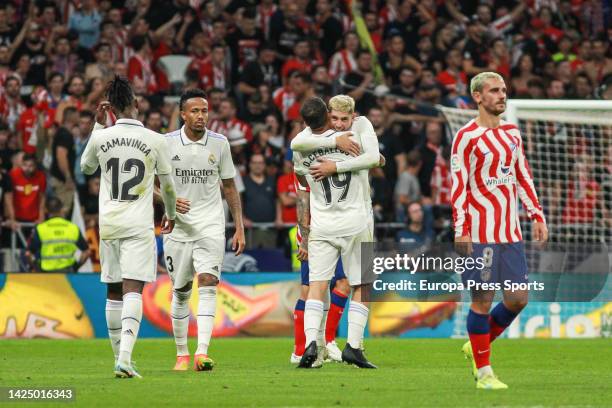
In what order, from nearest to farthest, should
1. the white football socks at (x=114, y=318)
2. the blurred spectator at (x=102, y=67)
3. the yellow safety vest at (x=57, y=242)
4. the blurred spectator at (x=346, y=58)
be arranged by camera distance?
the white football socks at (x=114, y=318), the yellow safety vest at (x=57, y=242), the blurred spectator at (x=102, y=67), the blurred spectator at (x=346, y=58)

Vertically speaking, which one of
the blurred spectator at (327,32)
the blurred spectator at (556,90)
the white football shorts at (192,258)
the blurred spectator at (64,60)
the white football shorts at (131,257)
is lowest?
the white football shorts at (192,258)

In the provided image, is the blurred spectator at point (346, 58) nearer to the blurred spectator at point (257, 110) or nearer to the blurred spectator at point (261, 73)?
the blurred spectator at point (261, 73)

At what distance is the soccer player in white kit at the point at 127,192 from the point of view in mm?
10898

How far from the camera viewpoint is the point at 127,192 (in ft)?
35.9

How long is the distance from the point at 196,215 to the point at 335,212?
1254 millimetres

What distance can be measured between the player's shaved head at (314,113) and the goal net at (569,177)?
768 centimetres

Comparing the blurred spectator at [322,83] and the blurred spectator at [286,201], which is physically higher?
the blurred spectator at [322,83]

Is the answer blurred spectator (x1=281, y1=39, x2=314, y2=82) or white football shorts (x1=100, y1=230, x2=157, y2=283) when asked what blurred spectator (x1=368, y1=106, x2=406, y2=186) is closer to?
blurred spectator (x1=281, y1=39, x2=314, y2=82)

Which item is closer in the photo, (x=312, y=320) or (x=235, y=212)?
(x=312, y=320)

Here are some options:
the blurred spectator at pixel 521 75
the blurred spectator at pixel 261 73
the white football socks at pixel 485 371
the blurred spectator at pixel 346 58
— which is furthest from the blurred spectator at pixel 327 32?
the white football socks at pixel 485 371

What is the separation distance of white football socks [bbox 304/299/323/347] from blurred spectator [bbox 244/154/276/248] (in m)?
9.40

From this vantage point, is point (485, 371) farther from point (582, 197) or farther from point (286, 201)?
point (286, 201)

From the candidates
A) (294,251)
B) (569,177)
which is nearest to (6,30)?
(294,251)

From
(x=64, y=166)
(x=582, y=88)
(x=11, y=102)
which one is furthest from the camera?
(x=582, y=88)
